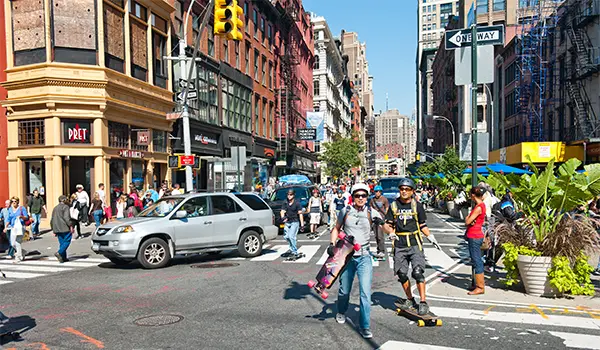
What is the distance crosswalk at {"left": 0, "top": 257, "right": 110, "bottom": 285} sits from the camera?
11156mm

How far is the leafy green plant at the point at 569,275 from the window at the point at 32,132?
18.7 m

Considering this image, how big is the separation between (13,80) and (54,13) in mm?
3161

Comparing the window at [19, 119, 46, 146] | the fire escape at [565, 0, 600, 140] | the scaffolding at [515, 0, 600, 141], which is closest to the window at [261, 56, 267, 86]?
the scaffolding at [515, 0, 600, 141]

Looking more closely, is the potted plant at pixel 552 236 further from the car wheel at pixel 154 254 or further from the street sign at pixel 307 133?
the street sign at pixel 307 133

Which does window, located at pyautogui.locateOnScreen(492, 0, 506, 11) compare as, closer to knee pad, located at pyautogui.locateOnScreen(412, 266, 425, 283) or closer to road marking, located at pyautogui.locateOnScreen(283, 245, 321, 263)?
road marking, located at pyautogui.locateOnScreen(283, 245, 321, 263)

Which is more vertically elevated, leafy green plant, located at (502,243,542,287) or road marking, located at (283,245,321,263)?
leafy green plant, located at (502,243,542,287)

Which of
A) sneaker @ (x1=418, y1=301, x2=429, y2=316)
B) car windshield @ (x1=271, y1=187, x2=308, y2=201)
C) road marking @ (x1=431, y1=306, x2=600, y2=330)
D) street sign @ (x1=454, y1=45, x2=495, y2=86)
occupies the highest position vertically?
street sign @ (x1=454, y1=45, x2=495, y2=86)

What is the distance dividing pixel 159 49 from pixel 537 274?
72.2ft

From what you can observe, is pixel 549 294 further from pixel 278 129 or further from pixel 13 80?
pixel 278 129

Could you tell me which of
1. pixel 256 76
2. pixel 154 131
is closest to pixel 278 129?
pixel 256 76

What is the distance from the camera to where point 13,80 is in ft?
66.4

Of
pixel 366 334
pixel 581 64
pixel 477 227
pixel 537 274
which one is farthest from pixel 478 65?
pixel 581 64

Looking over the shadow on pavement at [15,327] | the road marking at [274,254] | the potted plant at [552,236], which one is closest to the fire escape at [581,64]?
the road marking at [274,254]

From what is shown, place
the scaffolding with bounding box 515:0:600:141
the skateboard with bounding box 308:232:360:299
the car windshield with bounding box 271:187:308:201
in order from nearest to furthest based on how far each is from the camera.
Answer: the skateboard with bounding box 308:232:360:299
the car windshield with bounding box 271:187:308:201
the scaffolding with bounding box 515:0:600:141
